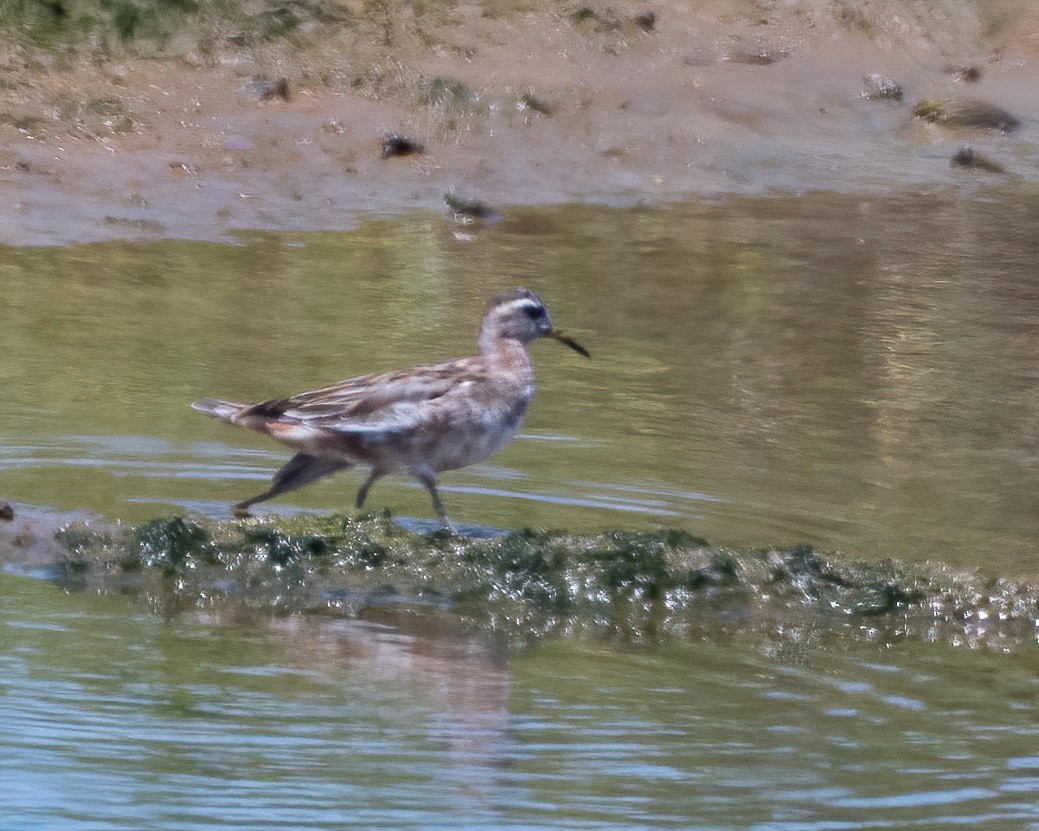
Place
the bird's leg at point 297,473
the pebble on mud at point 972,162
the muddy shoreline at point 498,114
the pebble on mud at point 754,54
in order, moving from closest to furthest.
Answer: the bird's leg at point 297,473 → the muddy shoreline at point 498,114 → the pebble on mud at point 972,162 → the pebble on mud at point 754,54

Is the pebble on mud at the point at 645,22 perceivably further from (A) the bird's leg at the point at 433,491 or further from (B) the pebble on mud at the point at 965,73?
Answer: (A) the bird's leg at the point at 433,491

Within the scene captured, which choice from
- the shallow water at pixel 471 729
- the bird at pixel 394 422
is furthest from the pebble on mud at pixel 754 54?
the shallow water at pixel 471 729

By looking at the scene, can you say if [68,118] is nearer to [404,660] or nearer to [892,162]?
[892,162]

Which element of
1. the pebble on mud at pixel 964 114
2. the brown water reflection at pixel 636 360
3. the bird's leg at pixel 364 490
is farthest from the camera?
the pebble on mud at pixel 964 114

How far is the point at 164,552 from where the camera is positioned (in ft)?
22.7

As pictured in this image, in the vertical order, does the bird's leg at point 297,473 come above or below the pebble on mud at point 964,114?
below

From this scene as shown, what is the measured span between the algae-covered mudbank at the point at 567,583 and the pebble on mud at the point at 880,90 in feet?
33.1

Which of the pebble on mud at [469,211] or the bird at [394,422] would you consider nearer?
the bird at [394,422]

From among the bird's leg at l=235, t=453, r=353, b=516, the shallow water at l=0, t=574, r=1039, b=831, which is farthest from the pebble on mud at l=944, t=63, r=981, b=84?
the shallow water at l=0, t=574, r=1039, b=831

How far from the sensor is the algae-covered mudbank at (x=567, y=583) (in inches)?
260

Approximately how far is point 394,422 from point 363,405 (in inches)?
4.8

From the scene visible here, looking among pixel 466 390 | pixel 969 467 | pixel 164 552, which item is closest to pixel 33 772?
pixel 164 552

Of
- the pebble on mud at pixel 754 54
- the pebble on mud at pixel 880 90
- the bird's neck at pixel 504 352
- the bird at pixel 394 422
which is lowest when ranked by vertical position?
the bird at pixel 394 422

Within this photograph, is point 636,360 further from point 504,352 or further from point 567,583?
point 567,583
